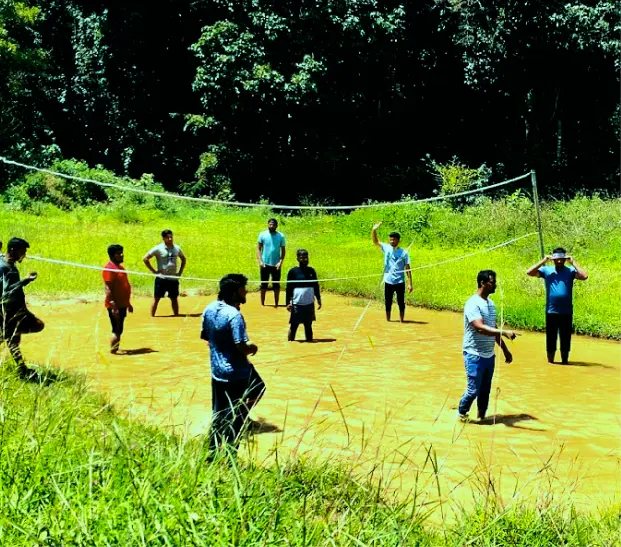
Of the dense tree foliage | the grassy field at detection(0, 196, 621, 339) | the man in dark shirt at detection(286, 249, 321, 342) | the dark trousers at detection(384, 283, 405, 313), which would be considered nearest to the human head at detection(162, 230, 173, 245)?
the man in dark shirt at detection(286, 249, 321, 342)

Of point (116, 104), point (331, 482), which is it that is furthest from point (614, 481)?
point (116, 104)

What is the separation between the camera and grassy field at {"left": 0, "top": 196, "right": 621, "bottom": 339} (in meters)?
17.0

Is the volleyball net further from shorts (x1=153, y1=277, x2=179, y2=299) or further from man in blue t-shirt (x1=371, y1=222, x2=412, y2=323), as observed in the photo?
man in blue t-shirt (x1=371, y1=222, x2=412, y2=323)

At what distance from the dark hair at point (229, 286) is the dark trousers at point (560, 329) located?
5.79m

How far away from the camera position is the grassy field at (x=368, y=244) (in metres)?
17.0

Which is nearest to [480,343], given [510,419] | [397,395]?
[510,419]

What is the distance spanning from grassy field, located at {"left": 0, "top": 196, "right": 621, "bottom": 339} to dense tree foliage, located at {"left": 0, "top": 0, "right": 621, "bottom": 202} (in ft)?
15.8

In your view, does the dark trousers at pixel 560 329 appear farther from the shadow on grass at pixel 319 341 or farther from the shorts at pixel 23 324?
the shorts at pixel 23 324

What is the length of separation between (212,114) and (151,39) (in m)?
4.78

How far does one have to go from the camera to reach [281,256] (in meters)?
16.2

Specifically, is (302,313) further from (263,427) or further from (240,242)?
Answer: (240,242)

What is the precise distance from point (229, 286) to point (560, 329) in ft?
19.9

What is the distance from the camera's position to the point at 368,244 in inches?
1009

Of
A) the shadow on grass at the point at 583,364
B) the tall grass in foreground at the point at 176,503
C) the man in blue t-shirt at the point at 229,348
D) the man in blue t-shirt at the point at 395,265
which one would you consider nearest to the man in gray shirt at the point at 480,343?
the man in blue t-shirt at the point at 229,348
